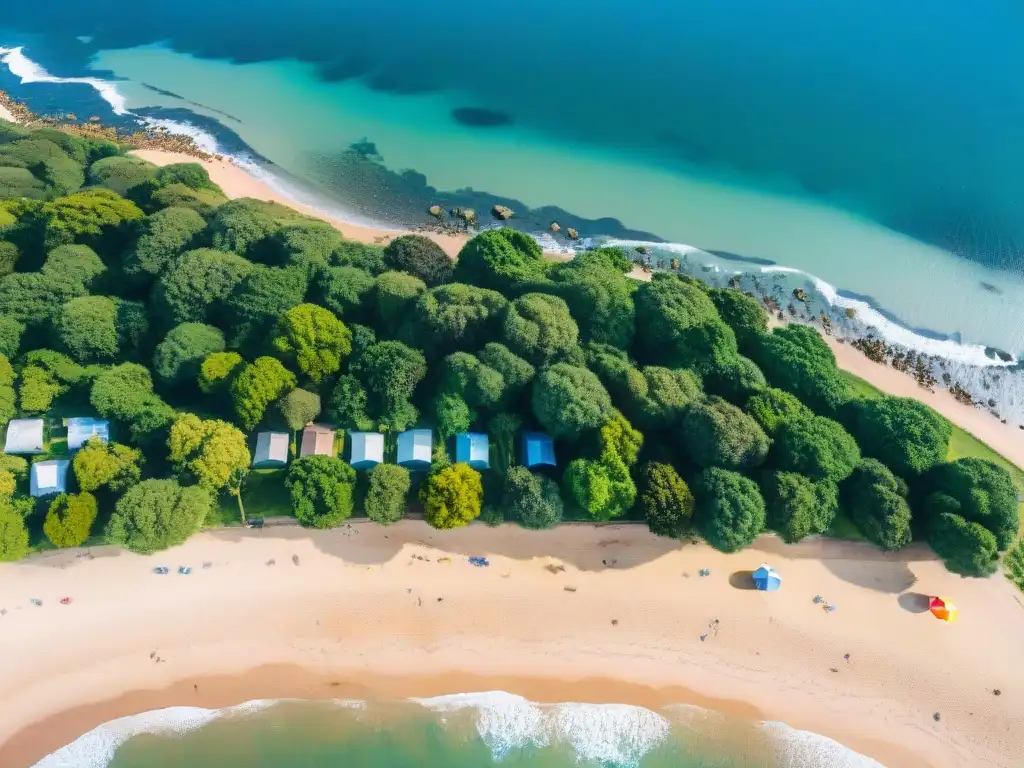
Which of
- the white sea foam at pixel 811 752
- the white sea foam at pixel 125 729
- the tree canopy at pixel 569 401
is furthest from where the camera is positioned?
A: the tree canopy at pixel 569 401

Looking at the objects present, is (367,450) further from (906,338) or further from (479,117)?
(479,117)

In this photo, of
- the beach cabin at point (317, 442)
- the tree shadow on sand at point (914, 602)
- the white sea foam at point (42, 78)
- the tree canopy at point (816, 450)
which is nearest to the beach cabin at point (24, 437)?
the beach cabin at point (317, 442)

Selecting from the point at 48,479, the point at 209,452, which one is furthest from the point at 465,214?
the point at 48,479

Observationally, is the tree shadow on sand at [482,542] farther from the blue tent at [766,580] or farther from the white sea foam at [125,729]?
the white sea foam at [125,729]

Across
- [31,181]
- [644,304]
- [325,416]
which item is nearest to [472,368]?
[325,416]

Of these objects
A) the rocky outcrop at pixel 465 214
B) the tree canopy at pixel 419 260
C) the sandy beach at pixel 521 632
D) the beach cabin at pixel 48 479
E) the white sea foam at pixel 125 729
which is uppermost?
the rocky outcrop at pixel 465 214

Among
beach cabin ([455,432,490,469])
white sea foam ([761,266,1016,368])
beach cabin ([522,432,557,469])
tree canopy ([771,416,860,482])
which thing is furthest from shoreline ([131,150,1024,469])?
beach cabin ([455,432,490,469])

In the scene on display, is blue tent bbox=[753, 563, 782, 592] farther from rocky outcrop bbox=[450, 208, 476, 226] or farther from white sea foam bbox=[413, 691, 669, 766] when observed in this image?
rocky outcrop bbox=[450, 208, 476, 226]
